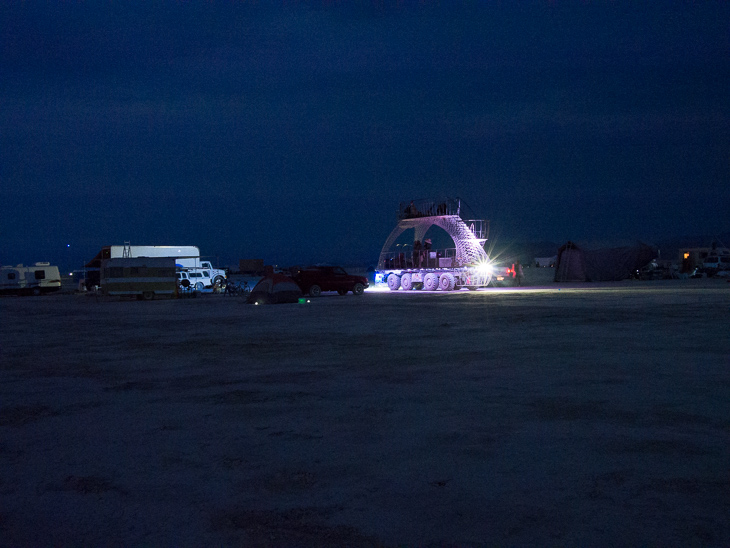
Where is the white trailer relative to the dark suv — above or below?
above

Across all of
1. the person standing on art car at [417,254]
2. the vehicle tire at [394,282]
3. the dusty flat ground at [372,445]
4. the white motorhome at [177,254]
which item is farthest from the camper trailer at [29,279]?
the dusty flat ground at [372,445]

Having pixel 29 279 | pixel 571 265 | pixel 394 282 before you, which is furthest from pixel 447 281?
pixel 29 279

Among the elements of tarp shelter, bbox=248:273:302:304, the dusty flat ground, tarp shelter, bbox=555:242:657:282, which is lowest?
the dusty flat ground

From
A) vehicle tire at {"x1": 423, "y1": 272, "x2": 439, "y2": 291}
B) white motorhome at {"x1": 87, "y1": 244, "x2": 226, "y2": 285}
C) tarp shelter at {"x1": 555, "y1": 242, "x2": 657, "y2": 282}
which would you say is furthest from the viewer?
tarp shelter at {"x1": 555, "y1": 242, "x2": 657, "y2": 282}

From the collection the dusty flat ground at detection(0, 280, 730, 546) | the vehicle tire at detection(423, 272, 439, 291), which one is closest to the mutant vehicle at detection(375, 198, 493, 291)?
the vehicle tire at detection(423, 272, 439, 291)

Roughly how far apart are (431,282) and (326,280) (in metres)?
6.74

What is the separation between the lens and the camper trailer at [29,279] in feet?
123

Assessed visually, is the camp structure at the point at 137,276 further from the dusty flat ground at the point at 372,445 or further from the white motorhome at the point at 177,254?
the dusty flat ground at the point at 372,445

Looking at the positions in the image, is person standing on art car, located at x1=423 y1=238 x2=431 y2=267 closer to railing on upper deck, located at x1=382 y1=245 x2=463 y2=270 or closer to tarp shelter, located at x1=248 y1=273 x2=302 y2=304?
railing on upper deck, located at x1=382 y1=245 x2=463 y2=270

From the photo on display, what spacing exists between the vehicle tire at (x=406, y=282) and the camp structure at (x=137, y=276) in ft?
43.1

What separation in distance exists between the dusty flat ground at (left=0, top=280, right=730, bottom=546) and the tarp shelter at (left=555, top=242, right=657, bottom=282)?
1412 inches

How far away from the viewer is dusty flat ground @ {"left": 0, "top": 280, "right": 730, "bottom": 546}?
3574 mm

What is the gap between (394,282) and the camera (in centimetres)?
3606

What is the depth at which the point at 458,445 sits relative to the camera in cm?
503
